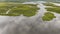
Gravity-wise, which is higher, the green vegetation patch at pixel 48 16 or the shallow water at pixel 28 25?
the green vegetation patch at pixel 48 16

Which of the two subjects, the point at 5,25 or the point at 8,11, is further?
the point at 8,11

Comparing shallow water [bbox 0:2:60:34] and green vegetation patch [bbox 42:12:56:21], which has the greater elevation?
green vegetation patch [bbox 42:12:56:21]

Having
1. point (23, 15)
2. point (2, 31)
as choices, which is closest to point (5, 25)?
point (2, 31)

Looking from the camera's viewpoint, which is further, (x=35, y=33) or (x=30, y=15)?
(x=30, y=15)

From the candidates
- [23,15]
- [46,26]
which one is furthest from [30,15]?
[46,26]

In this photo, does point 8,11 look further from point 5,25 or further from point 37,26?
point 37,26

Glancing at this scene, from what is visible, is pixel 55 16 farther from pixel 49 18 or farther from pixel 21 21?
pixel 21 21
